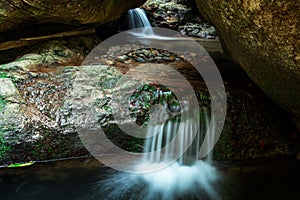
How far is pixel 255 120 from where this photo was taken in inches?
186

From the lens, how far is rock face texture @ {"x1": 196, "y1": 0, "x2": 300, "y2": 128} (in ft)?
9.29

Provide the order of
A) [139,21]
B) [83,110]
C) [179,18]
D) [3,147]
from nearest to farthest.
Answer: [3,147] → [83,110] → [139,21] → [179,18]

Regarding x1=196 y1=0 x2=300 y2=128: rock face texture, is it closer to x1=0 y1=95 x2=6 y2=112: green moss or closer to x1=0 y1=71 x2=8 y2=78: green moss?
x1=0 y1=95 x2=6 y2=112: green moss

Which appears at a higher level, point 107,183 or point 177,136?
point 177,136

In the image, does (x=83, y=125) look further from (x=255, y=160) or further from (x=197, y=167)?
(x=255, y=160)

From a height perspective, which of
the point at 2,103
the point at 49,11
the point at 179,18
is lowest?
the point at 2,103

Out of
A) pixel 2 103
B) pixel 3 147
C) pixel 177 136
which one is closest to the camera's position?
pixel 3 147

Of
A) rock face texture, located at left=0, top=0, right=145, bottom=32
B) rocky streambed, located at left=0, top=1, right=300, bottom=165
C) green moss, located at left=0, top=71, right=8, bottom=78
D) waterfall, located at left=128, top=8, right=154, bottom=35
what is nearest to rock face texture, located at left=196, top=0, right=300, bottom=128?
rocky streambed, located at left=0, top=1, right=300, bottom=165

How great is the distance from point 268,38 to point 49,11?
368cm

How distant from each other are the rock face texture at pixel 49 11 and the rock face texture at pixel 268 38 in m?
2.44

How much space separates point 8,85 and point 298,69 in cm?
408

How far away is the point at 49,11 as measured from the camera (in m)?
4.94

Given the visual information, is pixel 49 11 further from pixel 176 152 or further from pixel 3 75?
pixel 176 152

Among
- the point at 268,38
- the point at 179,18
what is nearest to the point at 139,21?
the point at 179,18
